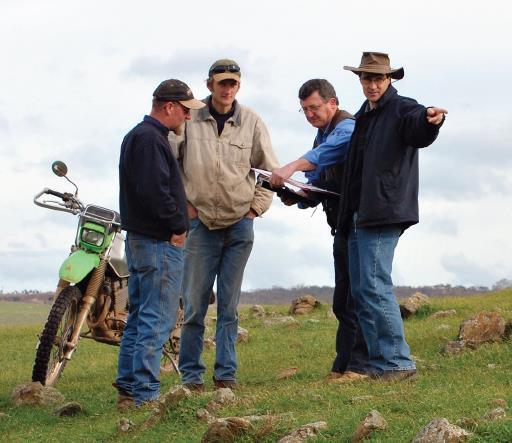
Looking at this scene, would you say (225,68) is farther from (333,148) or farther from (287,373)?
(287,373)

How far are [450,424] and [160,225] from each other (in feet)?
A: 10.1

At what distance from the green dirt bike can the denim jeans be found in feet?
7.09

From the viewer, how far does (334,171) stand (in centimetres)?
877

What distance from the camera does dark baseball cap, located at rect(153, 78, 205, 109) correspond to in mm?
8141

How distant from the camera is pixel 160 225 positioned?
8.06m

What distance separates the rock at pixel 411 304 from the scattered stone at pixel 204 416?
27.0ft

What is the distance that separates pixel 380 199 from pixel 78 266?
313 cm

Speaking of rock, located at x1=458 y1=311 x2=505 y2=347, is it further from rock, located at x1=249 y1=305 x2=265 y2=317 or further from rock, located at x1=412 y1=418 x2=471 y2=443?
rock, located at x1=249 y1=305 x2=265 y2=317

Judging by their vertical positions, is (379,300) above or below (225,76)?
below

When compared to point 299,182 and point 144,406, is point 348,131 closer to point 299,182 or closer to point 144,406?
point 299,182

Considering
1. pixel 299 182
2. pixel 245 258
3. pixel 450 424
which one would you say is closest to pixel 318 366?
pixel 245 258

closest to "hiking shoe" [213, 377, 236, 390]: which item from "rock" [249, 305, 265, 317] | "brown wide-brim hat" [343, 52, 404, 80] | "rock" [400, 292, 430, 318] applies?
"brown wide-brim hat" [343, 52, 404, 80]

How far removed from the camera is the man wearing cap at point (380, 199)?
7.96 meters

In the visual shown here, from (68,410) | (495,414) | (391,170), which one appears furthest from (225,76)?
(495,414)
